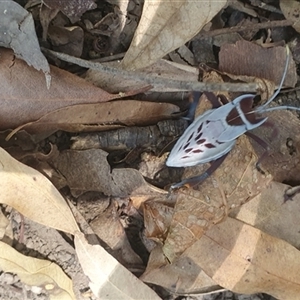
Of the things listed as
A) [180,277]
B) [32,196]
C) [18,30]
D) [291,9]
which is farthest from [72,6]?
[180,277]

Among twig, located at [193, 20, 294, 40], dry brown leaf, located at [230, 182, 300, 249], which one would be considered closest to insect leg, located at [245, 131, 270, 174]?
dry brown leaf, located at [230, 182, 300, 249]

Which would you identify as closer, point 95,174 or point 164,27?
point 164,27

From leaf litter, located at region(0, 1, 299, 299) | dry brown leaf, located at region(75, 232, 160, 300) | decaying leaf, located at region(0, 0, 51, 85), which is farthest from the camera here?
dry brown leaf, located at region(75, 232, 160, 300)

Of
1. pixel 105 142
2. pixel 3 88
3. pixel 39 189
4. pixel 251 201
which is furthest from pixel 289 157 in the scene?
pixel 3 88

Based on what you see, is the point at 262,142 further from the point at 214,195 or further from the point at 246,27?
the point at 246,27

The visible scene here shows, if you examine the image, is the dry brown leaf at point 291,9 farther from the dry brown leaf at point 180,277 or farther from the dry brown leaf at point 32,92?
the dry brown leaf at point 180,277

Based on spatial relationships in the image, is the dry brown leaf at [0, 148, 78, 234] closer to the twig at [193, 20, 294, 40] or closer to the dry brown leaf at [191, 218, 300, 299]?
the dry brown leaf at [191, 218, 300, 299]
